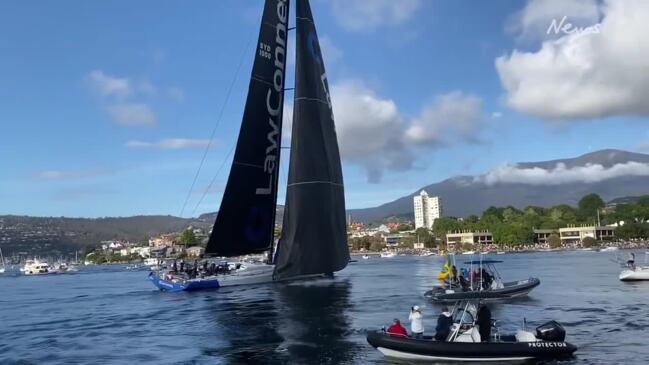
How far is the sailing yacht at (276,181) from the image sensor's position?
36.6m

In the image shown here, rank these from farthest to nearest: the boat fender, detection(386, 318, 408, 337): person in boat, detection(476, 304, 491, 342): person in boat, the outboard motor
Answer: detection(386, 318, 408, 337): person in boat → the outboard motor → the boat fender → detection(476, 304, 491, 342): person in boat

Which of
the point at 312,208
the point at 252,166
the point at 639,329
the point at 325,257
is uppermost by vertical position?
the point at 252,166

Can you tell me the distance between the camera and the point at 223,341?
2914 cm

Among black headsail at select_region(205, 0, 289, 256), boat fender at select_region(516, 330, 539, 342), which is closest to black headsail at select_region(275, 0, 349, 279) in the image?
black headsail at select_region(205, 0, 289, 256)

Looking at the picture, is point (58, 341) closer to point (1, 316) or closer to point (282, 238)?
point (282, 238)

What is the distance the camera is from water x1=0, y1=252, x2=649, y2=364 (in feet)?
84.3

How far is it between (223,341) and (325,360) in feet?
23.4

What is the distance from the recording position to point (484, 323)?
880 inches

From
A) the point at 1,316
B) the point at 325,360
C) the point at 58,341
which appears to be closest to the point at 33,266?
the point at 1,316

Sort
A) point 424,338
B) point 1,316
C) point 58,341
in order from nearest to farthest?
point 424,338 < point 58,341 < point 1,316

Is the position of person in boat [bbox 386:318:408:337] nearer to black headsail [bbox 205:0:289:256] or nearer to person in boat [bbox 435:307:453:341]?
person in boat [bbox 435:307:453:341]

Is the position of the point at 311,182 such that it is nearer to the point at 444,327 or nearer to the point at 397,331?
the point at 397,331

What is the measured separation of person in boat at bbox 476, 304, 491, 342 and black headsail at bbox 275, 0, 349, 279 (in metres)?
14.5

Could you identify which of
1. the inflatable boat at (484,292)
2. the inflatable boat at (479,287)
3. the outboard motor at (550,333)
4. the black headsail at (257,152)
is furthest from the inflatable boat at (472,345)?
the black headsail at (257,152)
